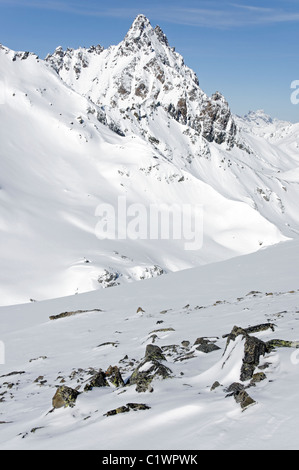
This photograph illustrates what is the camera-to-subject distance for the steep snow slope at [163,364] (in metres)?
4.30

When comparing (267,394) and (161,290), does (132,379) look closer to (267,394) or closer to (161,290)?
(267,394)

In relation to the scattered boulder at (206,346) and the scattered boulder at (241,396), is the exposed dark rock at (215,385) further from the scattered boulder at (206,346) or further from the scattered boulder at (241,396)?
the scattered boulder at (206,346)

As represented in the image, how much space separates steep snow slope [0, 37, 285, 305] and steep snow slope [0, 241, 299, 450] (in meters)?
31.9

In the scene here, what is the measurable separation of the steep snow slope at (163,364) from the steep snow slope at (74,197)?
3194 centimetres

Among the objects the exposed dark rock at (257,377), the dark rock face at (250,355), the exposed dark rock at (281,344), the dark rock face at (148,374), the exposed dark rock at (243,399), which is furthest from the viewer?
the exposed dark rock at (281,344)

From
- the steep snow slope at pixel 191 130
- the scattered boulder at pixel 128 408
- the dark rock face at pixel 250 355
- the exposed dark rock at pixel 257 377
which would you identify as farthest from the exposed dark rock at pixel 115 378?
the steep snow slope at pixel 191 130

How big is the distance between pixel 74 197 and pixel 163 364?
235 feet

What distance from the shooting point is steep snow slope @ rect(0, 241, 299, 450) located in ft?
14.1

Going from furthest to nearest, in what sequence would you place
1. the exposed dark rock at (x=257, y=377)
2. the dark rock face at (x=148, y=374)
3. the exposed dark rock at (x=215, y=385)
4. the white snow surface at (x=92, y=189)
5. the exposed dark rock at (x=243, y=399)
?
the white snow surface at (x=92, y=189) < the dark rock face at (x=148, y=374) < the exposed dark rock at (x=215, y=385) < the exposed dark rock at (x=257, y=377) < the exposed dark rock at (x=243, y=399)

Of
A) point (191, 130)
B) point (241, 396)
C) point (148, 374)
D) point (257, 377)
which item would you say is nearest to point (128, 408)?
point (148, 374)

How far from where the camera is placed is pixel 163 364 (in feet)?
23.8

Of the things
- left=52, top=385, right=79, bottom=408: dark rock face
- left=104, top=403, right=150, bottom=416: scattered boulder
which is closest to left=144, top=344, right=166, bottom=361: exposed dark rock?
left=52, top=385, right=79, bottom=408: dark rock face

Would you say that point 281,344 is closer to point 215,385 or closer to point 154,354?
point 215,385

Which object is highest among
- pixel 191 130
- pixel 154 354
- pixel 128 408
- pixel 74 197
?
pixel 191 130
